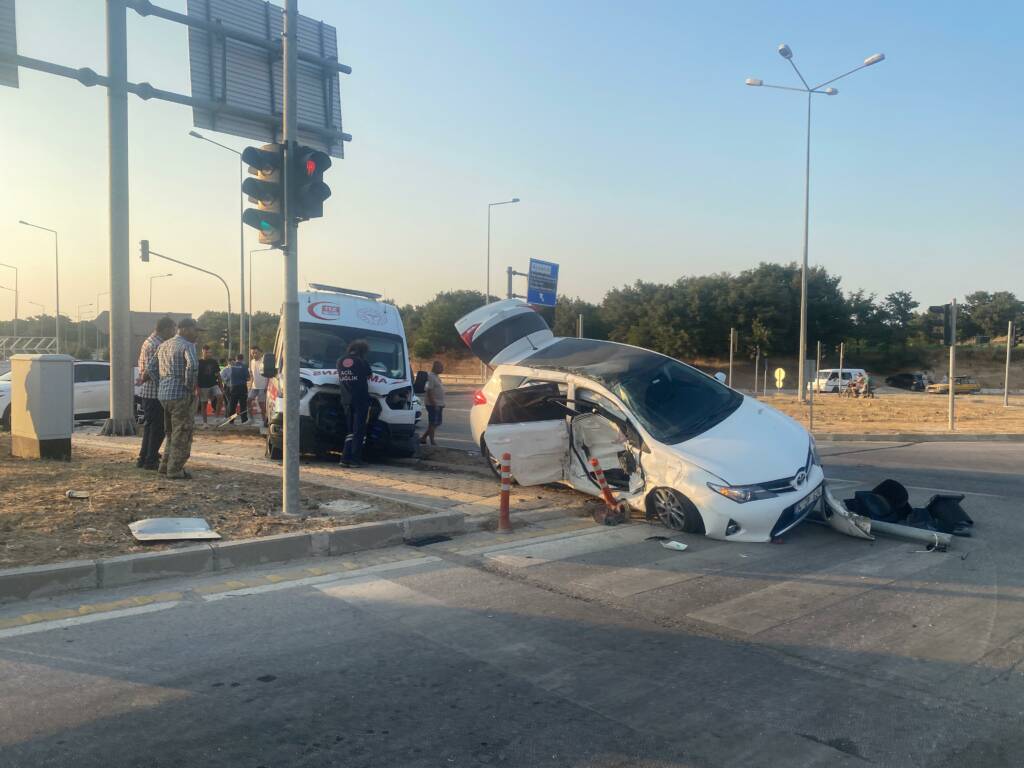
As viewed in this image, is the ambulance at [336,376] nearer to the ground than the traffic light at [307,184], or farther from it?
nearer to the ground

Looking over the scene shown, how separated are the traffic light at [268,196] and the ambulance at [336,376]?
12.5 ft

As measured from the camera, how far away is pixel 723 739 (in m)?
3.63

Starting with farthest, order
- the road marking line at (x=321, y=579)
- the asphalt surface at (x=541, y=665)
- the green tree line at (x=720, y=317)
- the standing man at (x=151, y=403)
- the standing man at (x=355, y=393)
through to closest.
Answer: the green tree line at (x=720, y=317), the standing man at (x=355, y=393), the standing man at (x=151, y=403), the road marking line at (x=321, y=579), the asphalt surface at (x=541, y=665)

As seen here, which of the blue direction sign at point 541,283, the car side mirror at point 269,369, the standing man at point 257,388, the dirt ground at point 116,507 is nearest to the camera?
the dirt ground at point 116,507

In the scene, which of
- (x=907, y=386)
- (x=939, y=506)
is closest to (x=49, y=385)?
(x=939, y=506)

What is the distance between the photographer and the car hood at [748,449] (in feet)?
24.3

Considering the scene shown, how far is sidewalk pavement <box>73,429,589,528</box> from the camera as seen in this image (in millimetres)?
9000

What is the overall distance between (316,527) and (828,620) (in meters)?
4.43

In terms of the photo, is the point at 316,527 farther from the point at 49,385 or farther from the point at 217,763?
the point at 49,385

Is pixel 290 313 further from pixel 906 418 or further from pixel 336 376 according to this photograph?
pixel 906 418

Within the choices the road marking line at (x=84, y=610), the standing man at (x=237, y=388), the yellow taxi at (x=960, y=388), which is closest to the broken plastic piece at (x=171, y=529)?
the road marking line at (x=84, y=610)

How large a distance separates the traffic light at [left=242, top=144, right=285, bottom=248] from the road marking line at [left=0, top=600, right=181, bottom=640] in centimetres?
366

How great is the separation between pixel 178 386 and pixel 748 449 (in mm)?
6183

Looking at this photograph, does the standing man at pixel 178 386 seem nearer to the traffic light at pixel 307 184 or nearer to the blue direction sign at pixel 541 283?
the traffic light at pixel 307 184
